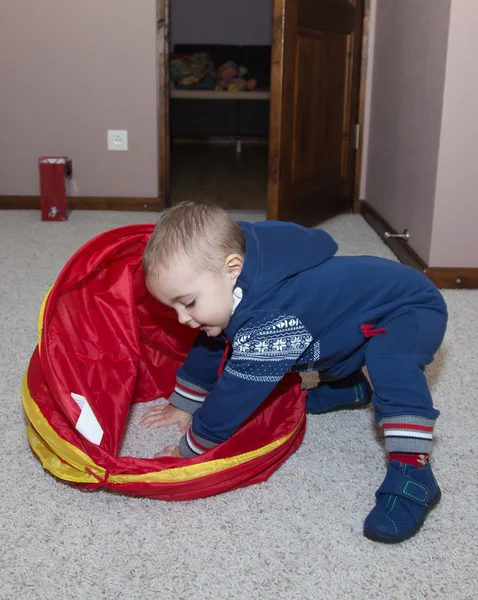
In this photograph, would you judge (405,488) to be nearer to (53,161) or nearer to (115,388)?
(115,388)

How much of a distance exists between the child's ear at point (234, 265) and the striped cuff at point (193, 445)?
247 millimetres

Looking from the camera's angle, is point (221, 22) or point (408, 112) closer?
point (408, 112)

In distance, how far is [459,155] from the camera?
1.90 meters

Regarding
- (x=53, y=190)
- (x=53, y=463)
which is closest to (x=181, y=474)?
(x=53, y=463)

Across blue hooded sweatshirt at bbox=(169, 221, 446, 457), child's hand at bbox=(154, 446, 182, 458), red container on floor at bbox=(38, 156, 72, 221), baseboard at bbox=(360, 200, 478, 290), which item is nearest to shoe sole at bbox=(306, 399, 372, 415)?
blue hooded sweatshirt at bbox=(169, 221, 446, 457)

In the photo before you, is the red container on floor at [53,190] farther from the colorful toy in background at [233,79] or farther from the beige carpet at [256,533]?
the colorful toy in background at [233,79]

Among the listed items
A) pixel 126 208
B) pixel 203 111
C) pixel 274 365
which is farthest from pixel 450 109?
pixel 203 111

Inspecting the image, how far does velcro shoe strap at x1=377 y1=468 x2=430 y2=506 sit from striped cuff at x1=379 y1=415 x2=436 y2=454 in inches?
1.5

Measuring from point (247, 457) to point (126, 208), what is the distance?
222 cm

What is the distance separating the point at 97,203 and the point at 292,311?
7.26 ft

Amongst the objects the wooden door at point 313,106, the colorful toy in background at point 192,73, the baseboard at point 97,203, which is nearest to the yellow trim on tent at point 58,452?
the wooden door at point 313,106

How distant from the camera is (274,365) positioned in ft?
3.33

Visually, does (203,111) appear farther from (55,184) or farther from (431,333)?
(431,333)

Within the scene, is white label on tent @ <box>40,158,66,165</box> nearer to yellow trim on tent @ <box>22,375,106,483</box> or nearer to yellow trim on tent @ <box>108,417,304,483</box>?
yellow trim on tent @ <box>22,375,106,483</box>
